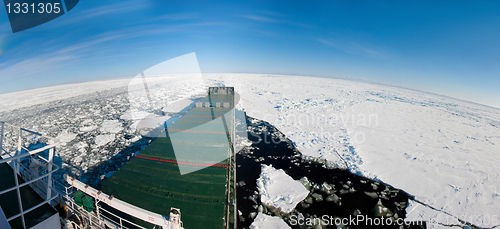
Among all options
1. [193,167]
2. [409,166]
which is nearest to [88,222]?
[193,167]

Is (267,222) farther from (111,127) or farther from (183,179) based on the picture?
(111,127)

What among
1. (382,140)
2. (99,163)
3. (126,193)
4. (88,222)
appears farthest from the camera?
(382,140)

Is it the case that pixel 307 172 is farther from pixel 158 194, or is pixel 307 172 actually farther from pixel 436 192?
pixel 158 194

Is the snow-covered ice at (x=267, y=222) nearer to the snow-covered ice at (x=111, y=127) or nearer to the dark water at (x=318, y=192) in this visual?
the dark water at (x=318, y=192)

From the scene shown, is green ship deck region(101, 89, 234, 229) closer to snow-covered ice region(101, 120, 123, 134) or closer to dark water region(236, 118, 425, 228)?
dark water region(236, 118, 425, 228)

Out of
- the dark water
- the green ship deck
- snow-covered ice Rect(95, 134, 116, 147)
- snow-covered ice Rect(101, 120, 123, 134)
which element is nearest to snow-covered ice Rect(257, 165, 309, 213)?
the dark water

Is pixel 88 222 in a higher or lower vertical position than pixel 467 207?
higher

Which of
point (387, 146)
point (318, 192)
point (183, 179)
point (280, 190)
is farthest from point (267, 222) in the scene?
point (387, 146)
